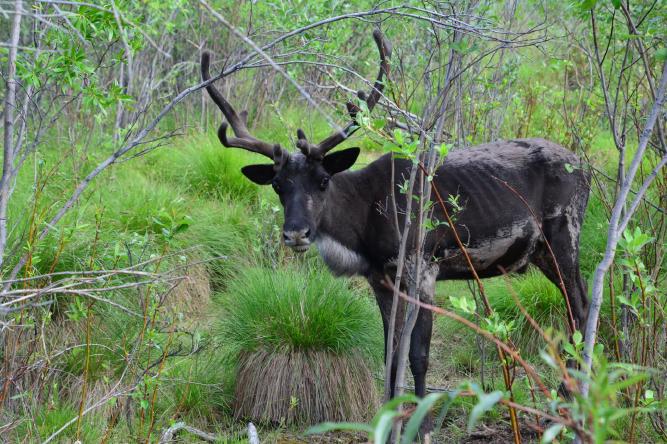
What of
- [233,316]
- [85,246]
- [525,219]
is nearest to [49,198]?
[85,246]

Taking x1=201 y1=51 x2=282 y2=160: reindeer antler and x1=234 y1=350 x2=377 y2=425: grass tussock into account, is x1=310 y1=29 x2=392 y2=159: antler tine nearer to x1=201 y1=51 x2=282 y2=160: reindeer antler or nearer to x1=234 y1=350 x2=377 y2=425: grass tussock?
x1=201 y1=51 x2=282 y2=160: reindeer antler

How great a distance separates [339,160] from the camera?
626cm

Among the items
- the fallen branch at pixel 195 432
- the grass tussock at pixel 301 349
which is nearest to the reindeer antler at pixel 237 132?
the grass tussock at pixel 301 349

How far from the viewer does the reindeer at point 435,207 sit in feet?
20.3

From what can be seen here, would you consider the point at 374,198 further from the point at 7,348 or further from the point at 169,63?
the point at 169,63

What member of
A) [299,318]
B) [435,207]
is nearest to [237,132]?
[299,318]

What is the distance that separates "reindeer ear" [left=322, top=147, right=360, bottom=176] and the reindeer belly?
0.91 meters

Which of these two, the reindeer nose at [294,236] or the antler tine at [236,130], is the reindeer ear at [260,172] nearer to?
the antler tine at [236,130]

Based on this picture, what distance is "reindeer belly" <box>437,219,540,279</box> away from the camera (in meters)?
6.39

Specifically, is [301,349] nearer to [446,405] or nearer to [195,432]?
[195,432]

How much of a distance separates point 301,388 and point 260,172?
5.28 ft

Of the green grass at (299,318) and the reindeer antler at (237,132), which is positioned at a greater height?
the reindeer antler at (237,132)

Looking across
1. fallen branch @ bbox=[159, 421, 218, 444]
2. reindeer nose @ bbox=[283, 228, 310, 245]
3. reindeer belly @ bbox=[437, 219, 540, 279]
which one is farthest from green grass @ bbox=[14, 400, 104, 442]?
reindeer belly @ bbox=[437, 219, 540, 279]

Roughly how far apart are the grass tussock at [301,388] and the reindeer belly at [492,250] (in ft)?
3.37
